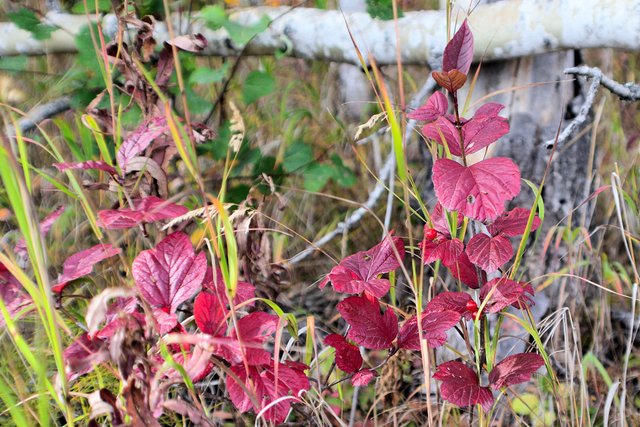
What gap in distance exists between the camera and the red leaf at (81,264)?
2.93 ft

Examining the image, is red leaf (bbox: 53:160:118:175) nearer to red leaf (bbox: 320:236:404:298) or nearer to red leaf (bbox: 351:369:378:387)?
red leaf (bbox: 320:236:404:298)

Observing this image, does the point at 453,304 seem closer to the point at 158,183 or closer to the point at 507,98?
the point at 158,183

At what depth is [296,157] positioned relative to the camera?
1.59 metres

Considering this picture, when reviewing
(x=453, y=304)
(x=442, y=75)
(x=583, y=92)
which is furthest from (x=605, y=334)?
(x=442, y=75)

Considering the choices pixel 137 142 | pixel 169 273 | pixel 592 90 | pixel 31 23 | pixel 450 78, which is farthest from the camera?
pixel 31 23

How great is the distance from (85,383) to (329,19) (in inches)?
37.2

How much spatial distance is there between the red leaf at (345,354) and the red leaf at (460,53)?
1.28 ft

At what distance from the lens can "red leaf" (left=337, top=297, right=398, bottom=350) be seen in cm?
86

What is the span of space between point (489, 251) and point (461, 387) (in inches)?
7.1

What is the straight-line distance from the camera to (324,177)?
1.61 m

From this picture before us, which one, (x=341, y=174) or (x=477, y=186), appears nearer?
(x=477, y=186)

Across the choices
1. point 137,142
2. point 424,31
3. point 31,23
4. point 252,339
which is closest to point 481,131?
point 252,339

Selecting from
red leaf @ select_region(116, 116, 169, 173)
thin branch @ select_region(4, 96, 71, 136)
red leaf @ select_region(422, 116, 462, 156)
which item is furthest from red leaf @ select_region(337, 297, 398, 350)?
thin branch @ select_region(4, 96, 71, 136)

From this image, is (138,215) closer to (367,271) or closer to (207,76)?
(367,271)
